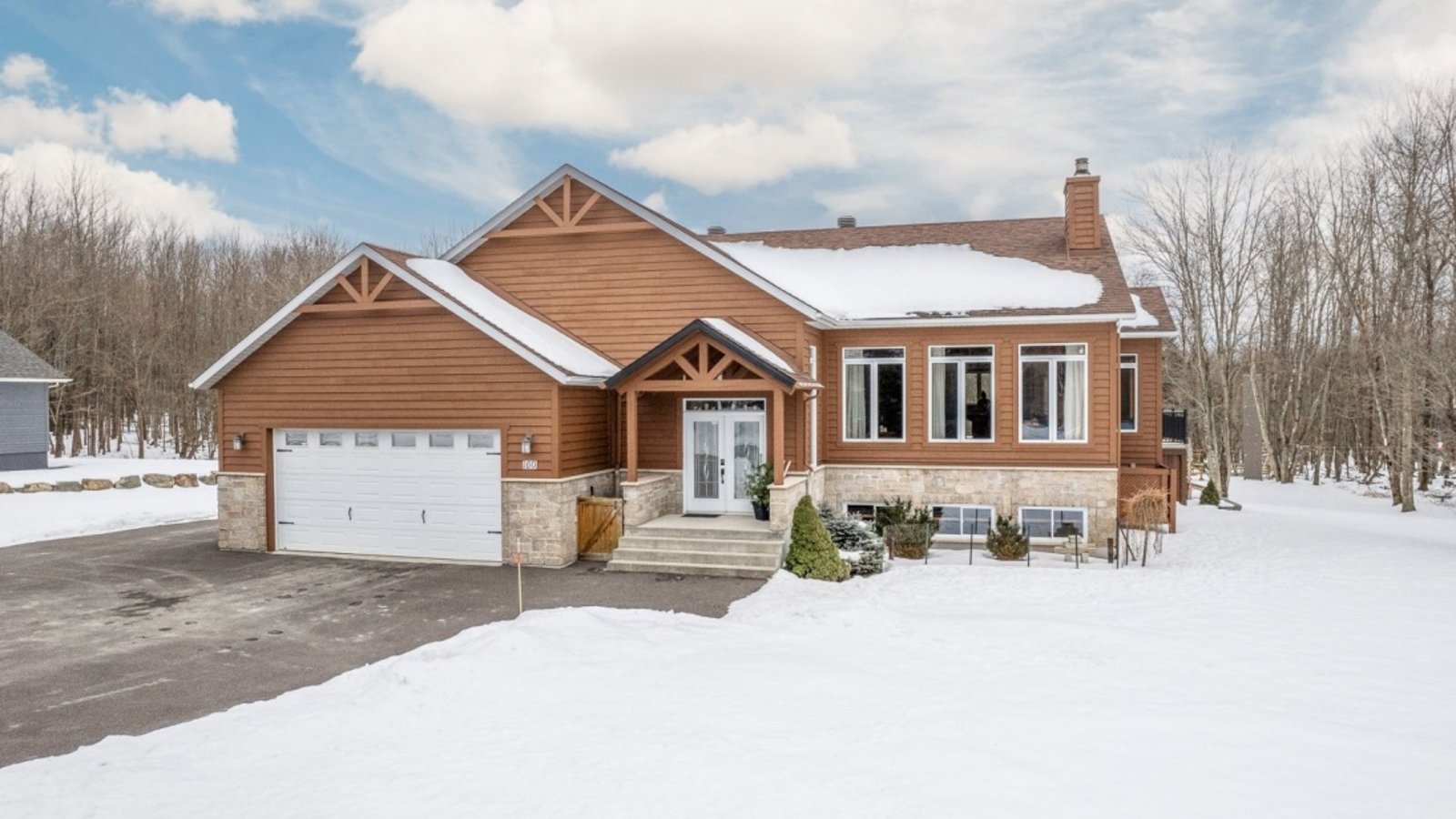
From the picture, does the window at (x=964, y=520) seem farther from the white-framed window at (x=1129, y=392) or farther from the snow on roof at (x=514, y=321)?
the snow on roof at (x=514, y=321)

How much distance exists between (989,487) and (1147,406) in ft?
17.4

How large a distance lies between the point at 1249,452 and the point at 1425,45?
16.3 meters

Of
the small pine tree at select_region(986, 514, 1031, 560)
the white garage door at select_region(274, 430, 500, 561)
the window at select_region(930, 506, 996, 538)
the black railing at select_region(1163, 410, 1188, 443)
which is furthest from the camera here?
the black railing at select_region(1163, 410, 1188, 443)

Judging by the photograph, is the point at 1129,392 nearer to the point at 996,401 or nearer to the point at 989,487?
the point at 996,401

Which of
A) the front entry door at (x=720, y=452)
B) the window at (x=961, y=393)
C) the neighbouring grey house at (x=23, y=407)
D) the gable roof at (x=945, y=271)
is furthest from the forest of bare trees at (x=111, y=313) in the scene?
the window at (x=961, y=393)

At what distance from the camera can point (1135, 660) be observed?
860 cm

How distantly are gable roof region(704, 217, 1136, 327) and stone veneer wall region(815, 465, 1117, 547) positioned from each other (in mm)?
2835

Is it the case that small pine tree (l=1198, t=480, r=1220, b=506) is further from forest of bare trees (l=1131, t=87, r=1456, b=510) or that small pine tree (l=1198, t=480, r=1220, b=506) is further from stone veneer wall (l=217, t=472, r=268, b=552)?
stone veneer wall (l=217, t=472, r=268, b=552)

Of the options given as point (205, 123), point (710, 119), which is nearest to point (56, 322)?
point (205, 123)

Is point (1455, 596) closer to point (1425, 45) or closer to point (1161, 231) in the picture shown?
point (1425, 45)

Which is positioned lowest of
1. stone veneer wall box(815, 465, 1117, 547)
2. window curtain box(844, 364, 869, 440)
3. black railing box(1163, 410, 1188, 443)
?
stone veneer wall box(815, 465, 1117, 547)

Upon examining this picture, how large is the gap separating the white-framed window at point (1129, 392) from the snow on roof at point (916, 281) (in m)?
3.13

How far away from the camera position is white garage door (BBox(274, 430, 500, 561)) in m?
14.0

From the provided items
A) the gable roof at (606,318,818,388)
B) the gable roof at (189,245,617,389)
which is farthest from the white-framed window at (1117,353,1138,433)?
the gable roof at (189,245,617,389)
